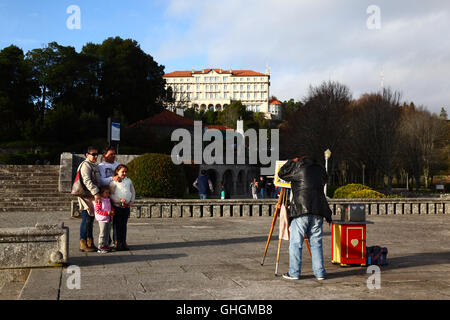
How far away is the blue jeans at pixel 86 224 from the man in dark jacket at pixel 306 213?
3842 mm

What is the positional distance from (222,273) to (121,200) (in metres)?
2.81

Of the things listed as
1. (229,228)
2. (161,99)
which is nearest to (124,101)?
(161,99)

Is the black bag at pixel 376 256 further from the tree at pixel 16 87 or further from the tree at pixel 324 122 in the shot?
the tree at pixel 16 87

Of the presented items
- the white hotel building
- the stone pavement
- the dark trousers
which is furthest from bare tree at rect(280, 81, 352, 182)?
the white hotel building

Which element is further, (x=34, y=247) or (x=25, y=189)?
(x=25, y=189)

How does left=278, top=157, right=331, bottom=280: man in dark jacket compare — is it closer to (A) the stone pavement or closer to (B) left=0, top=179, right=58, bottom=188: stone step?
(A) the stone pavement

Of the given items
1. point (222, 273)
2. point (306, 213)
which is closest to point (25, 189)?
point (222, 273)

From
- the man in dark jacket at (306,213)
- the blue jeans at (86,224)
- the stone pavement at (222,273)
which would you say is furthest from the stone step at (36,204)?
the man in dark jacket at (306,213)

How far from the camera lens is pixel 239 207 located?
18094mm

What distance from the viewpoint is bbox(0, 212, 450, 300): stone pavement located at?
5.68 m

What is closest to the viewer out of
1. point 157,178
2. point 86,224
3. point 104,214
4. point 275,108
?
point 104,214

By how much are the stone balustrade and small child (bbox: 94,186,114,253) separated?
7643 mm

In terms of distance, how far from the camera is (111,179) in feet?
29.7

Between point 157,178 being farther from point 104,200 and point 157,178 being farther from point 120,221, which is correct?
point 104,200
